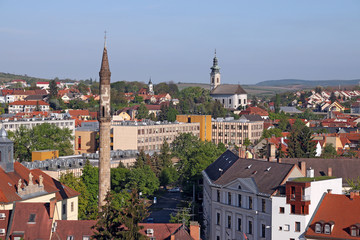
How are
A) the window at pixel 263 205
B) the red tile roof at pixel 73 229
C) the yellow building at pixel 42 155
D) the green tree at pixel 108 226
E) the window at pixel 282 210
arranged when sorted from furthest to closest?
Result: the yellow building at pixel 42 155 → the window at pixel 263 205 → the window at pixel 282 210 → the red tile roof at pixel 73 229 → the green tree at pixel 108 226

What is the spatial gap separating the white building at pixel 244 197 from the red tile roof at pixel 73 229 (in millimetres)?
14018

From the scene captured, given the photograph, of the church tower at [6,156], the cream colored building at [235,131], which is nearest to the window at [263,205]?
the church tower at [6,156]

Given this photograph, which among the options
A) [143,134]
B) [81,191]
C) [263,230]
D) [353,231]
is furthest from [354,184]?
[143,134]

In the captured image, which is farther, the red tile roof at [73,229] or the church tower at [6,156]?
the church tower at [6,156]

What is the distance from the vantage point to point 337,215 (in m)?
53.4

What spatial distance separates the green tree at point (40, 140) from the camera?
117m

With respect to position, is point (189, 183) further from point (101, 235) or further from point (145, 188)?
point (101, 235)

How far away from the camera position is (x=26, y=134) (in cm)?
12106

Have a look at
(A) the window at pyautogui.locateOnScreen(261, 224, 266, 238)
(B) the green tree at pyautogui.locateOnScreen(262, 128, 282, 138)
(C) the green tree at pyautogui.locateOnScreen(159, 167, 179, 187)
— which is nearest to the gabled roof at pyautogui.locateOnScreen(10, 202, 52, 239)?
(A) the window at pyautogui.locateOnScreen(261, 224, 266, 238)

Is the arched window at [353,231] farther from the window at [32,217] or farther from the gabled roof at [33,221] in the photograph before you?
the window at [32,217]

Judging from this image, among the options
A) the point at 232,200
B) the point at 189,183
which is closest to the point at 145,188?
the point at 189,183

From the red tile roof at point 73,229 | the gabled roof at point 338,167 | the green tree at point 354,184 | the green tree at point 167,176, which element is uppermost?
the gabled roof at point 338,167

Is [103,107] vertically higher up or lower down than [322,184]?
higher up

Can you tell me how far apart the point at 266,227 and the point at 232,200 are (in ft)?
20.8
